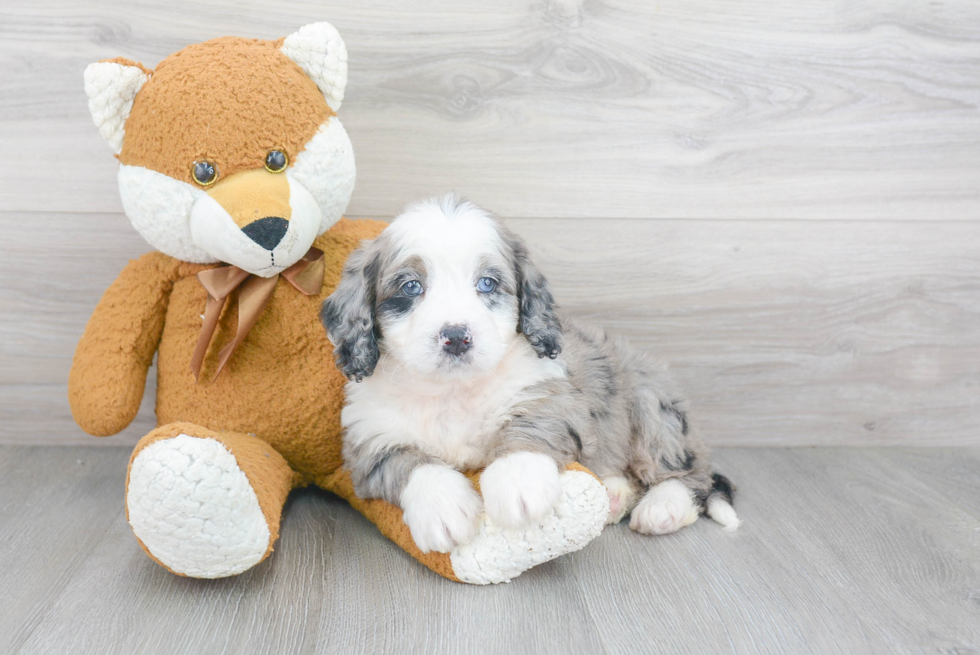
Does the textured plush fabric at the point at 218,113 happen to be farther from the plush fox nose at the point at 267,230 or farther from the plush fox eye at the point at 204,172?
the plush fox nose at the point at 267,230

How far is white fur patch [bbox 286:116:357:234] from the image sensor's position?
1.73 m

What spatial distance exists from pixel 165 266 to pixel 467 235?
85cm

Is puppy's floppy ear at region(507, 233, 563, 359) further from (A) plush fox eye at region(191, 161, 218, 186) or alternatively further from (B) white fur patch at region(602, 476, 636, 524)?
(A) plush fox eye at region(191, 161, 218, 186)

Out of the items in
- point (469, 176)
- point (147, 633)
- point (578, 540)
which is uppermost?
point (469, 176)

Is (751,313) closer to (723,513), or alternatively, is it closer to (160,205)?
(723,513)

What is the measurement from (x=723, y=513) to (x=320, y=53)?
152cm

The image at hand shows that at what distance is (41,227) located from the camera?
2.22 meters

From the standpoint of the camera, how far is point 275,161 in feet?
5.56

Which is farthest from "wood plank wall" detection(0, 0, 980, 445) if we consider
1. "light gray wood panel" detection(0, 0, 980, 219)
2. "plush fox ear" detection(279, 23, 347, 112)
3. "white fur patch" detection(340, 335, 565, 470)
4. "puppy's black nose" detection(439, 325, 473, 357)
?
"puppy's black nose" detection(439, 325, 473, 357)

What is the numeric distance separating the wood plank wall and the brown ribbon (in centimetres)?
53

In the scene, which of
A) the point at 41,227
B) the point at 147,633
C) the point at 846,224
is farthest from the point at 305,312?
the point at 846,224

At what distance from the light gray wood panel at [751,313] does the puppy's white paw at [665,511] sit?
62 centimetres

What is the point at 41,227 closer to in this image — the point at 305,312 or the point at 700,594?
the point at 305,312

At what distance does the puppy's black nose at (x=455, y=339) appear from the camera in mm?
1464
